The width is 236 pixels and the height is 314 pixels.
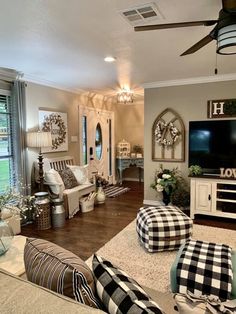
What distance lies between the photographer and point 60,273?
989mm

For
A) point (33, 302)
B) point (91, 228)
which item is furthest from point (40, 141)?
point (33, 302)

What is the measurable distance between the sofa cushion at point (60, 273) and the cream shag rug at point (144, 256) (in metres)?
1.52

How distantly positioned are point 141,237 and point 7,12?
2800 millimetres

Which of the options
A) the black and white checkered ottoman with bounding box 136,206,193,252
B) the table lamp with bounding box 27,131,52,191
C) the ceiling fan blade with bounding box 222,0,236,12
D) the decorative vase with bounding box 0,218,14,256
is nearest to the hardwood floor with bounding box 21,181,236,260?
the black and white checkered ottoman with bounding box 136,206,193,252

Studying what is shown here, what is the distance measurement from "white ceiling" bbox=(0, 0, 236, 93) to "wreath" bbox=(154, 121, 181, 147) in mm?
884

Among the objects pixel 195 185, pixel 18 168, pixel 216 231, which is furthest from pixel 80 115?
pixel 216 231

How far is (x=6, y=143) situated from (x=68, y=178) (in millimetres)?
1304

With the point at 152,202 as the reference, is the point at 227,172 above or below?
above

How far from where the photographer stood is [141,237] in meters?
3.08

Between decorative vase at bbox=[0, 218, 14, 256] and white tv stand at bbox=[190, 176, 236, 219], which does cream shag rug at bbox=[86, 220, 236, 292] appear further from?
decorative vase at bbox=[0, 218, 14, 256]

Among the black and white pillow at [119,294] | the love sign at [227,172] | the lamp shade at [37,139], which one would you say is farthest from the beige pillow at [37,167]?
the black and white pillow at [119,294]

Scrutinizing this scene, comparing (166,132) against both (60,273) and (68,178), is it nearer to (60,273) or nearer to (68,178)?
(68,178)

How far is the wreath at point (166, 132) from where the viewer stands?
471cm

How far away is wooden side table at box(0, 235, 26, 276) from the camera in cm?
155
